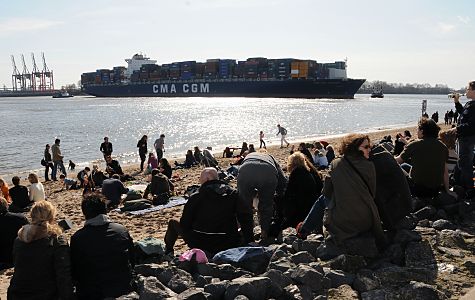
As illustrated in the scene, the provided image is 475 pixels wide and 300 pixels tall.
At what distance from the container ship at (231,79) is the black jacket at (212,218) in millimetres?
92091

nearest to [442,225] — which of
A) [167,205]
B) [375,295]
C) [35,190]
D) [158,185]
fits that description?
[375,295]

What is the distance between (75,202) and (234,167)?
4153 millimetres

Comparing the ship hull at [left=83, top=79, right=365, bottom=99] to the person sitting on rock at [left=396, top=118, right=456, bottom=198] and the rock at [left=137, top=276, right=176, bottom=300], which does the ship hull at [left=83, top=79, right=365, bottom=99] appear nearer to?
the person sitting on rock at [left=396, top=118, right=456, bottom=198]

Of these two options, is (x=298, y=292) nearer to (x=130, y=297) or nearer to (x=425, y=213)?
(x=130, y=297)

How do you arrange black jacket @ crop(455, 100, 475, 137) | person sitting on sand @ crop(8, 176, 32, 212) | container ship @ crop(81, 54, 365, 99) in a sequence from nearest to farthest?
black jacket @ crop(455, 100, 475, 137) < person sitting on sand @ crop(8, 176, 32, 212) < container ship @ crop(81, 54, 365, 99)

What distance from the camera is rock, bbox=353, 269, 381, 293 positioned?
143 inches

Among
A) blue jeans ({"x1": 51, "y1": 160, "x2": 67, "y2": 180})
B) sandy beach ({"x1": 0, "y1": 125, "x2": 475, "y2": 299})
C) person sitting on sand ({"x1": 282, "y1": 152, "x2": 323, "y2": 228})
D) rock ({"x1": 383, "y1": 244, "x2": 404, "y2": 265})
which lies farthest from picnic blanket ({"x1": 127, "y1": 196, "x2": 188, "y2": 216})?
blue jeans ({"x1": 51, "y1": 160, "x2": 67, "y2": 180})

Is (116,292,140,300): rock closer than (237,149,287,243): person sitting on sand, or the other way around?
(116,292,140,300): rock

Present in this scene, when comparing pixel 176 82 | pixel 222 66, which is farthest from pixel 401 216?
pixel 176 82

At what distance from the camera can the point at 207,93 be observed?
359ft

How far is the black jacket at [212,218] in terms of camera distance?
4516mm

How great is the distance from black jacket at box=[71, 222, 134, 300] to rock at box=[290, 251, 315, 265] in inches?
59.9

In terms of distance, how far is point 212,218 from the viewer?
4.59m

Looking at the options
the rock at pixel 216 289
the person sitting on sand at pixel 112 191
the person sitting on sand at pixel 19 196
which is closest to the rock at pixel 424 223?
the rock at pixel 216 289
